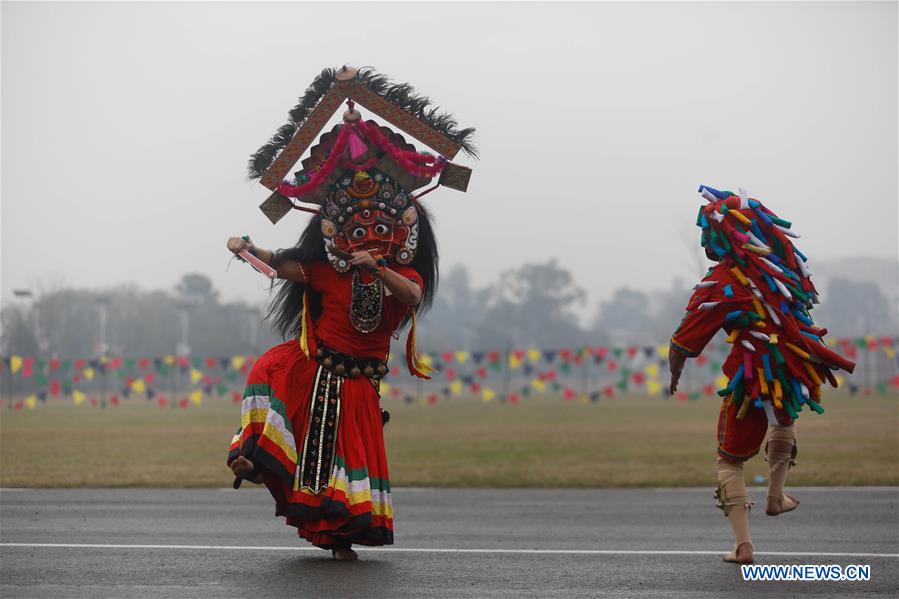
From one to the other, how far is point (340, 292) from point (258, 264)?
1.80ft

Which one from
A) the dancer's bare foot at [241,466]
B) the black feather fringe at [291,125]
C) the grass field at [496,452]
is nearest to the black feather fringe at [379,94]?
the black feather fringe at [291,125]

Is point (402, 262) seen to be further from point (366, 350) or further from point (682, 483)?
point (682, 483)

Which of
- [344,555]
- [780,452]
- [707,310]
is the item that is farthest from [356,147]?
[780,452]

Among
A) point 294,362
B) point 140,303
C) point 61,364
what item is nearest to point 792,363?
point 294,362

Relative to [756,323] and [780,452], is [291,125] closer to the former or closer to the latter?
[756,323]

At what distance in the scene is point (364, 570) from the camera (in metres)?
6.89

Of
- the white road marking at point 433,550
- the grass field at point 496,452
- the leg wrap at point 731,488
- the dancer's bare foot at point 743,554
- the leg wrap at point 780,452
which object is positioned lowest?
the grass field at point 496,452

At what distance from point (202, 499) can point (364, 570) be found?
Answer: 15.6ft

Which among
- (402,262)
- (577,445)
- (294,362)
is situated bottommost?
(577,445)

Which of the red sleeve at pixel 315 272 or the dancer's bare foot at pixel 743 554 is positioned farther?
the red sleeve at pixel 315 272

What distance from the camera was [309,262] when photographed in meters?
7.50

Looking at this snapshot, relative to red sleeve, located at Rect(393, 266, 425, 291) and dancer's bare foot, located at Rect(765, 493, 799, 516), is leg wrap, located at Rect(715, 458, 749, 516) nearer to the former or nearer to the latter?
dancer's bare foot, located at Rect(765, 493, 799, 516)

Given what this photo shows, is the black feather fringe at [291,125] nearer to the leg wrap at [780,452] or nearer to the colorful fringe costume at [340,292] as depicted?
the colorful fringe costume at [340,292]

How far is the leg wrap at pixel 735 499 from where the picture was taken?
697 centimetres
